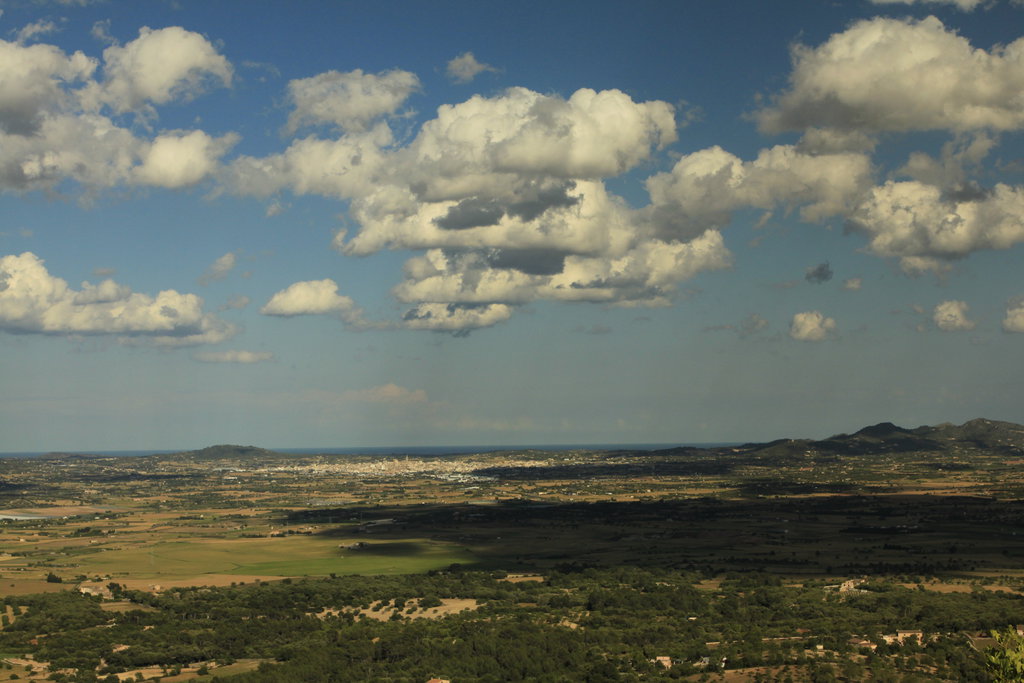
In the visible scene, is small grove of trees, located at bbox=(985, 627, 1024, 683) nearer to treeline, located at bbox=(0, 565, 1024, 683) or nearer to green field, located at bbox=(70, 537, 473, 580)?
treeline, located at bbox=(0, 565, 1024, 683)

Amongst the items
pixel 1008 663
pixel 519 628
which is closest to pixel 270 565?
pixel 519 628

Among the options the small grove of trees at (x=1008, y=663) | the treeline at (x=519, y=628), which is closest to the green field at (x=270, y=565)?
the treeline at (x=519, y=628)

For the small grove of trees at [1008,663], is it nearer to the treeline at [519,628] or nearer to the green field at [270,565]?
the treeline at [519,628]

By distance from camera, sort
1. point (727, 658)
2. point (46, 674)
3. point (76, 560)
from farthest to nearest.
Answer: point (76, 560), point (46, 674), point (727, 658)

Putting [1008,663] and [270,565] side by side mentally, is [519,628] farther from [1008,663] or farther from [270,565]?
[270,565]

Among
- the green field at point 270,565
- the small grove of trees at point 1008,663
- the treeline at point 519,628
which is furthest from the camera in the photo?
the green field at point 270,565

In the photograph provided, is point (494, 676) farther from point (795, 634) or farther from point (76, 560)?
point (76, 560)

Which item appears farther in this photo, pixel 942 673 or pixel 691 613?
pixel 691 613

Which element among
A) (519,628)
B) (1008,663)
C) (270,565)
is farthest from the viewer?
(270,565)

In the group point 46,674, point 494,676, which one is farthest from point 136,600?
point 494,676
